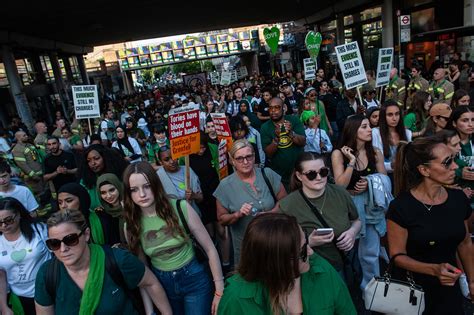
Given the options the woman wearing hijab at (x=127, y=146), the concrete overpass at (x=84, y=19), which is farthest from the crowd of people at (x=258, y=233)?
the concrete overpass at (x=84, y=19)

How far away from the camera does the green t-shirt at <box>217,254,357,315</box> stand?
1.73 meters

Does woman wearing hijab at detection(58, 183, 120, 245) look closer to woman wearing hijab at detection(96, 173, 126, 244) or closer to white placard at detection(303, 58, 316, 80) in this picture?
woman wearing hijab at detection(96, 173, 126, 244)

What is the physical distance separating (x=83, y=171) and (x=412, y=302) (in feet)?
11.5

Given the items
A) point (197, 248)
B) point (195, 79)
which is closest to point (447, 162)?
point (197, 248)

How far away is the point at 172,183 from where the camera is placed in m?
4.00

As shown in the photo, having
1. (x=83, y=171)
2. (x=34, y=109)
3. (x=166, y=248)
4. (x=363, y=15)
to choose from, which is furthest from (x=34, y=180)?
(x=363, y=15)

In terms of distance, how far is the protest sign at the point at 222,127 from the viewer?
5077mm

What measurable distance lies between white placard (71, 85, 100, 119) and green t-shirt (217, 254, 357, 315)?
6.23m

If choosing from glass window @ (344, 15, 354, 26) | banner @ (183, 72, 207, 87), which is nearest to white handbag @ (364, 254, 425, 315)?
glass window @ (344, 15, 354, 26)

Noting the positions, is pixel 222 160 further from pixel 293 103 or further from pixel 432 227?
pixel 293 103

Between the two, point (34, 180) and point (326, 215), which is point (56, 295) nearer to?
point (326, 215)

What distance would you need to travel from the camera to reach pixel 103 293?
6.98 ft

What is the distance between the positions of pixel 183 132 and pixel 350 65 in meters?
3.70

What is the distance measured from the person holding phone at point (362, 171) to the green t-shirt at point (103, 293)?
2.03 m
